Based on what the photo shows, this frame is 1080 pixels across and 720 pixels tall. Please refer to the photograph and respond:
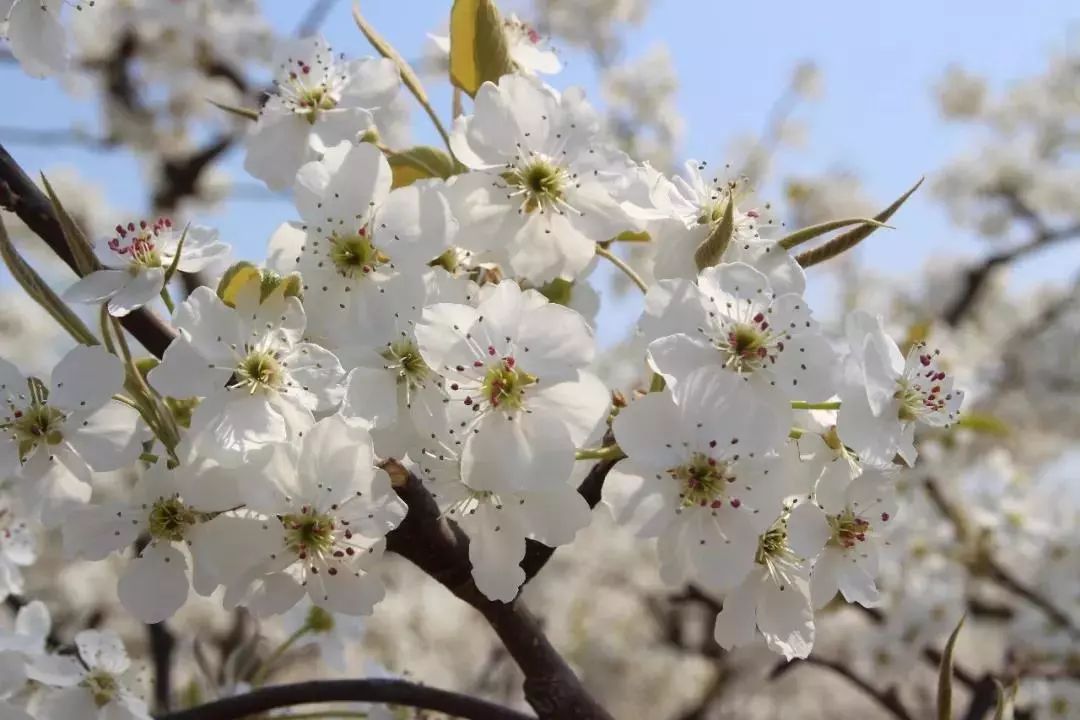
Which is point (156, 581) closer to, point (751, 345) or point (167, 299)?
point (167, 299)

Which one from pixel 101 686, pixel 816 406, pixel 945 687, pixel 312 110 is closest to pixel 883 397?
pixel 816 406

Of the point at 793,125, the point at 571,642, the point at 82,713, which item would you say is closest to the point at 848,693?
the point at 571,642

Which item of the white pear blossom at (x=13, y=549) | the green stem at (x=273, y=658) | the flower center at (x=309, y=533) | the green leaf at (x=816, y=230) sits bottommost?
the green stem at (x=273, y=658)

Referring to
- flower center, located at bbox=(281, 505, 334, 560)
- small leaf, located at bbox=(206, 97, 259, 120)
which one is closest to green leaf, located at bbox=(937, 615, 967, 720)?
flower center, located at bbox=(281, 505, 334, 560)

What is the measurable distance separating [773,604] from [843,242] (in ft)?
0.82

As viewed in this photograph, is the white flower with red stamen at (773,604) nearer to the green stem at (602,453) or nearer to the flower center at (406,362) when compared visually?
the green stem at (602,453)

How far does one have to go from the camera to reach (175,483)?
0.57m

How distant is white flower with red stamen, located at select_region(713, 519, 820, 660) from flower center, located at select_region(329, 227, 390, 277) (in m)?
0.32

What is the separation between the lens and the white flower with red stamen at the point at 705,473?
0.55 meters

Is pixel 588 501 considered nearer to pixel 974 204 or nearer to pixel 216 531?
pixel 216 531

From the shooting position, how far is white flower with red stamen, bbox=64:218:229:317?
604 millimetres

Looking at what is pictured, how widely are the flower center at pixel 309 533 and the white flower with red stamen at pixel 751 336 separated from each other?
22 centimetres

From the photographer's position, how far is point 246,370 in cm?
58

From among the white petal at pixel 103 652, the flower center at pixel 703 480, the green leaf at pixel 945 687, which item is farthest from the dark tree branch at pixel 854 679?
the white petal at pixel 103 652
